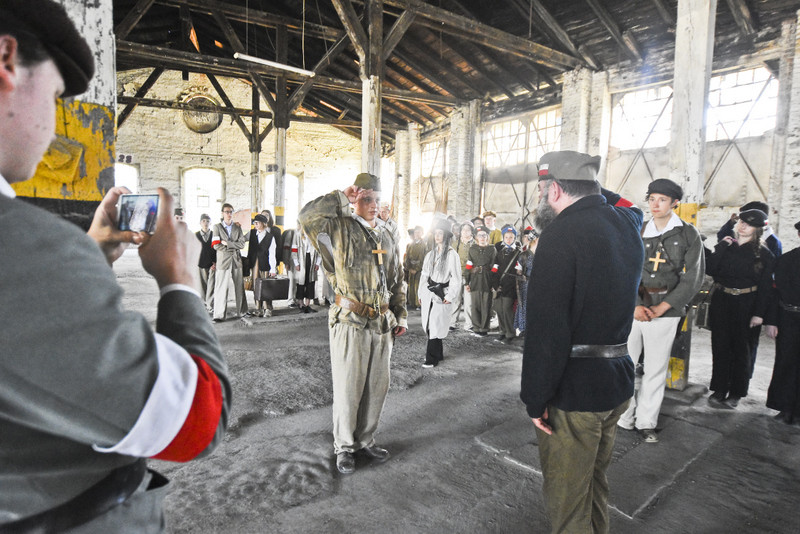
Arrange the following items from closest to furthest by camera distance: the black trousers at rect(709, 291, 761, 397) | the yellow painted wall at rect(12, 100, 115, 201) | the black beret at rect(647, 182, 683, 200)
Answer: the yellow painted wall at rect(12, 100, 115, 201) → the black beret at rect(647, 182, 683, 200) → the black trousers at rect(709, 291, 761, 397)

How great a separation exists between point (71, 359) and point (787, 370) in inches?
206

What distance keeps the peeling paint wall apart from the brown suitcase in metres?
10.6

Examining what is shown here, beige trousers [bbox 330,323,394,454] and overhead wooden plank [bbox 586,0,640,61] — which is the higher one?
overhead wooden plank [bbox 586,0,640,61]

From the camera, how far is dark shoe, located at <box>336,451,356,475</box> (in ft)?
9.68

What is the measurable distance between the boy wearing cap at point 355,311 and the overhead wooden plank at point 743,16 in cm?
869

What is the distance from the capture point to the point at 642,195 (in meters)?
10.0

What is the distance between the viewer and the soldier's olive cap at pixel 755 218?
4238 millimetres

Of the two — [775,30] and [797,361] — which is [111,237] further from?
[775,30]

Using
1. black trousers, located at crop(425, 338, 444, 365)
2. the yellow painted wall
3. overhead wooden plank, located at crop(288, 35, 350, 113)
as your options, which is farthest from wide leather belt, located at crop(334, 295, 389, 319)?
overhead wooden plank, located at crop(288, 35, 350, 113)

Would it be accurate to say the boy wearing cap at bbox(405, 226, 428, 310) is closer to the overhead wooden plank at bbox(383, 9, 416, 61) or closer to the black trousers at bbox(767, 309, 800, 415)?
the overhead wooden plank at bbox(383, 9, 416, 61)

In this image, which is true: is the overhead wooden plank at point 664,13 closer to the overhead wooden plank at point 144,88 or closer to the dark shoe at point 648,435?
the dark shoe at point 648,435

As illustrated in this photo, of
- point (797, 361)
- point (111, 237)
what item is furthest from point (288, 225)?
point (111, 237)

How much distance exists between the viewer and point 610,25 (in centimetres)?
946

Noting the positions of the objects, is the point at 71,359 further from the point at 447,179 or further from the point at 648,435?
the point at 447,179
